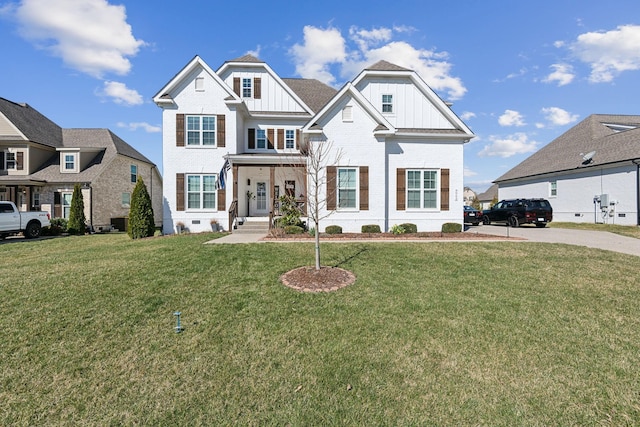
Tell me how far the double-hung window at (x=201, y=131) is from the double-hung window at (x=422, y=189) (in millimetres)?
10764

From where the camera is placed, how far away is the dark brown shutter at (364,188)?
Result: 1384 cm

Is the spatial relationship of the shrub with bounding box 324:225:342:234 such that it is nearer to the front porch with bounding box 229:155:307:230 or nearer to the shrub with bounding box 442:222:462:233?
the front porch with bounding box 229:155:307:230

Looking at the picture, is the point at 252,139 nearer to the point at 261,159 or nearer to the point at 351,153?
the point at 261,159

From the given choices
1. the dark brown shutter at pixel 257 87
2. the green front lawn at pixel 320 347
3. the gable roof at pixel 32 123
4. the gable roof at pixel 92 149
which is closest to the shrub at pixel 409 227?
the green front lawn at pixel 320 347

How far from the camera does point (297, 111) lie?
690 inches

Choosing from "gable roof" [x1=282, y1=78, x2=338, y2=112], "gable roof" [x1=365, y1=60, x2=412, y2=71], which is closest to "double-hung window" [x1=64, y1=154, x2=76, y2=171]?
"gable roof" [x1=282, y1=78, x2=338, y2=112]

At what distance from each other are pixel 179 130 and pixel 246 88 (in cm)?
506

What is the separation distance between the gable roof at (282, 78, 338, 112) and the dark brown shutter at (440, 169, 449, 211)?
9145 millimetres

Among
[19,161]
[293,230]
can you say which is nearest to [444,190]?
[293,230]

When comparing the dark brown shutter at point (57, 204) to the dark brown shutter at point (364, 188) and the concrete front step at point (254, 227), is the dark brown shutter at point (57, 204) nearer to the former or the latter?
the concrete front step at point (254, 227)

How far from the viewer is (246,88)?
56.9 feet

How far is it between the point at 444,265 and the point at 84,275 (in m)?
9.28

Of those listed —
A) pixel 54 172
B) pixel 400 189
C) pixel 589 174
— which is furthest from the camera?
pixel 589 174

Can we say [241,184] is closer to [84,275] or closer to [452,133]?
[84,275]
